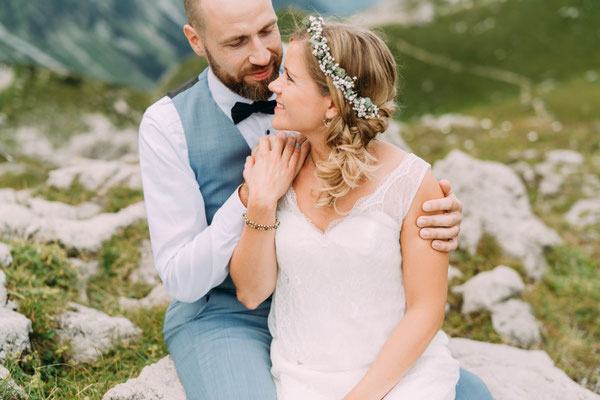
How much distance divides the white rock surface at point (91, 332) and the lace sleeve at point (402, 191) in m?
2.98

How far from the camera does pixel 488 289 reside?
652 cm

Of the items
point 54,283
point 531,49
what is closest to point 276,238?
point 54,283

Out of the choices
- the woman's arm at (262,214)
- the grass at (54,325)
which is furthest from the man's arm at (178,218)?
the grass at (54,325)

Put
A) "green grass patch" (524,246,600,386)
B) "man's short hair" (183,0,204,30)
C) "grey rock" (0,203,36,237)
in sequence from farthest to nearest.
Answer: "grey rock" (0,203,36,237), "green grass patch" (524,246,600,386), "man's short hair" (183,0,204,30)

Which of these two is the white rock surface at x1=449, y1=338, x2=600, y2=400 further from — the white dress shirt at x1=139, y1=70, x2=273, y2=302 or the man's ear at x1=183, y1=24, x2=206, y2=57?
the man's ear at x1=183, y1=24, x2=206, y2=57

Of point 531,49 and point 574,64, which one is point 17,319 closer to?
point 574,64

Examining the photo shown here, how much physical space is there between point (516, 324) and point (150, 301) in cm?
441

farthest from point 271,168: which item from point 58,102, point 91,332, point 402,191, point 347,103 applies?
point 58,102

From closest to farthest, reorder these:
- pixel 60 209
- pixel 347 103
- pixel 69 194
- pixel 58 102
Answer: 1. pixel 347 103
2. pixel 60 209
3. pixel 69 194
4. pixel 58 102

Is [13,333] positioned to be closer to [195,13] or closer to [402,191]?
[195,13]

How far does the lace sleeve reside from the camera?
3.40 meters

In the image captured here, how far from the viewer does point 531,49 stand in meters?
47.2

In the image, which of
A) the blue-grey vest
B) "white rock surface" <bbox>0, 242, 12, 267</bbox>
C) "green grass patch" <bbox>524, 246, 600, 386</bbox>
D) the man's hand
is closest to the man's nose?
the blue-grey vest

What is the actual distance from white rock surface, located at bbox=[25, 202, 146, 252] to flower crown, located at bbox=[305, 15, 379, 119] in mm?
4425
